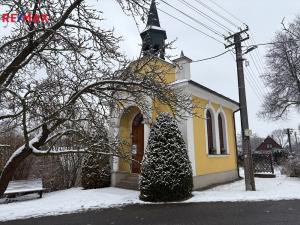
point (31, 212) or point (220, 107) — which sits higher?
point (220, 107)

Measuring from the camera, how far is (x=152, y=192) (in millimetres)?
9148

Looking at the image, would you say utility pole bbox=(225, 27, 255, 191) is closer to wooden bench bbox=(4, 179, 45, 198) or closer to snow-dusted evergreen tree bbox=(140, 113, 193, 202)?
snow-dusted evergreen tree bbox=(140, 113, 193, 202)

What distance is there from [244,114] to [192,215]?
528cm

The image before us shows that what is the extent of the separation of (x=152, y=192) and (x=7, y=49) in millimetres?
6311

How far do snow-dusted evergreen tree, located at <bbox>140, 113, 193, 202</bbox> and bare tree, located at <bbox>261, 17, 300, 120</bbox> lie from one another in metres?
14.2

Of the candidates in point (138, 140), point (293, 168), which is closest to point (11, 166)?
point (138, 140)

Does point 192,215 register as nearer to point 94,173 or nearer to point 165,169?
point 165,169

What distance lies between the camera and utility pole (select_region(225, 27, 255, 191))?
10523mm

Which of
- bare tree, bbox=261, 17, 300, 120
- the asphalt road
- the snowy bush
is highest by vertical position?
bare tree, bbox=261, 17, 300, 120

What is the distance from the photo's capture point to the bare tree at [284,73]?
19812 millimetres

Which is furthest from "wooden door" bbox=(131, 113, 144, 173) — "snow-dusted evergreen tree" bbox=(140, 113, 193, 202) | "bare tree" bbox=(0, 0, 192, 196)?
"bare tree" bbox=(0, 0, 192, 196)

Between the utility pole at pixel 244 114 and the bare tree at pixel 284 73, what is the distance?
32.4 ft

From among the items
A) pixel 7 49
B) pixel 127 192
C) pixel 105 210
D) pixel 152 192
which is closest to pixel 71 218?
pixel 105 210

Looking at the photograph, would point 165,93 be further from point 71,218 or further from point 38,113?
point 71,218
